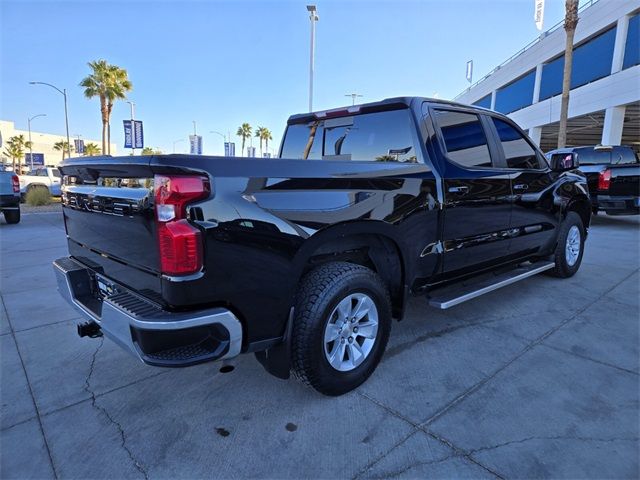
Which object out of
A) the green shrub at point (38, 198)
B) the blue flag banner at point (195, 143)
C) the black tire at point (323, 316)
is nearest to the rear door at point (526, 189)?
the black tire at point (323, 316)

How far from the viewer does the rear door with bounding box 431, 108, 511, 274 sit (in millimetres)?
3280

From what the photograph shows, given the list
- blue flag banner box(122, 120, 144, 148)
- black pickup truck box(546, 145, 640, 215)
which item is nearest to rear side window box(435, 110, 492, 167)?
black pickup truck box(546, 145, 640, 215)

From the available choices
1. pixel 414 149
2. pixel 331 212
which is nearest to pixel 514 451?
pixel 331 212

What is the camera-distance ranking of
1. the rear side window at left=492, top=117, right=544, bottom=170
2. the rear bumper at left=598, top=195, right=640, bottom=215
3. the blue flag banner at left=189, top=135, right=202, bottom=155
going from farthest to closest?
the blue flag banner at left=189, top=135, right=202, bottom=155, the rear bumper at left=598, top=195, right=640, bottom=215, the rear side window at left=492, top=117, right=544, bottom=170

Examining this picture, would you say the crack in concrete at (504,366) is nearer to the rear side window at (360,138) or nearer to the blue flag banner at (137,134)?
the rear side window at (360,138)

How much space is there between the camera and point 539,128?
29.2 metres

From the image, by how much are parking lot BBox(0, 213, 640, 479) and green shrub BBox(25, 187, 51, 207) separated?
572 inches

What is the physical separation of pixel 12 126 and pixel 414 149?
323ft

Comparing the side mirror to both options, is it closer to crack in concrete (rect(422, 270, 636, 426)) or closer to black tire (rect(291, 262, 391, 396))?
crack in concrete (rect(422, 270, 636, 426))

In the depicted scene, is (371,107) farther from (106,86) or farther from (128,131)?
(106,86)

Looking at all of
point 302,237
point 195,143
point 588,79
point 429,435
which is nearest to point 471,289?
point 429,435

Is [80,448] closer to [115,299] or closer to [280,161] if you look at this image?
[115,299]

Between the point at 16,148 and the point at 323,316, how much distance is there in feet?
296

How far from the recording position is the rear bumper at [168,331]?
1913mm
